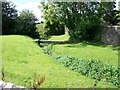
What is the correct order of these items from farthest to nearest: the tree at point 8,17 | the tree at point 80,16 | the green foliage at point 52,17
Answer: the tree at point 8,17 < the green foliage at point 52,17 < the tree at point 80,16

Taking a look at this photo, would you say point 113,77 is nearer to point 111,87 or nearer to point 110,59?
point 111,87

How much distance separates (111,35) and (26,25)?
10.6 metres

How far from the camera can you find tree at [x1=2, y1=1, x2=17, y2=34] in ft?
98.5

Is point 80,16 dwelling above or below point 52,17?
above

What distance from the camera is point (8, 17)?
1213 inches

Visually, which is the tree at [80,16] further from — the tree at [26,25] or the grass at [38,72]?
the grass at [38,72]

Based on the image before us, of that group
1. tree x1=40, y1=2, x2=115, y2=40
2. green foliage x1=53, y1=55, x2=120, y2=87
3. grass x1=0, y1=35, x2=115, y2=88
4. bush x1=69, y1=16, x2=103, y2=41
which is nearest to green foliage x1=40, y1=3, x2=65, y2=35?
tree x1=40, y1=2, x2=115, y2=40

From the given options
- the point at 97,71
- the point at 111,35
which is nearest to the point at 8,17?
the point at 111,35

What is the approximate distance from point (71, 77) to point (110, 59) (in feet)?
22.5

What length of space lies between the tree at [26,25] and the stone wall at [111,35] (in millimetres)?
9248

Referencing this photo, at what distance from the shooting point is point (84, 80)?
989cm

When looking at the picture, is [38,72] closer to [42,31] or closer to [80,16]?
[80,16]

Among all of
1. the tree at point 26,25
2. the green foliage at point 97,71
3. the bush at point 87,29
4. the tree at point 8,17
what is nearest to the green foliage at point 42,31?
the tree at point 26,25

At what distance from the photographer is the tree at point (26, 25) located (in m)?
30.6
